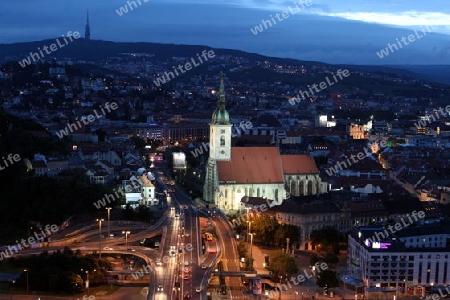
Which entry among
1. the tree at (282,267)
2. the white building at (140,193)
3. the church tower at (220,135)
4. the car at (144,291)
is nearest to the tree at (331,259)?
the tree at (282,267)

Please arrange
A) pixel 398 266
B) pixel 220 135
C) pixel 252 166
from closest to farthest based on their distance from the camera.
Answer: pixel 398 266 < pixel 252 166 < pixel 220 135

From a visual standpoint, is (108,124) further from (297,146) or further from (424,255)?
(424,255)

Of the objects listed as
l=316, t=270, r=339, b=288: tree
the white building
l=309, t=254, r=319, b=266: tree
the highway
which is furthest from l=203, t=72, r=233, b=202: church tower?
l=316, t=270, r=339, b=288: tree

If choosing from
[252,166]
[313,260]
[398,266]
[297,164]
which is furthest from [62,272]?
[297,164]

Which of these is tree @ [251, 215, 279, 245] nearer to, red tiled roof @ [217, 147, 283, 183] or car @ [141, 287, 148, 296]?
red tiled roof @ [217, 147, 283, 183]

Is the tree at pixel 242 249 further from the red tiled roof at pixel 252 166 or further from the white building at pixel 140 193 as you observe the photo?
the white building at pixel 140 193

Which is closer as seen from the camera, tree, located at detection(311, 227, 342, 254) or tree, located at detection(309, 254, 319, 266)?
tree, located at detection(309, 254, 319, 266)

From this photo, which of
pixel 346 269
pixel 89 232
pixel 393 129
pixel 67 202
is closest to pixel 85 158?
pixel 67 202

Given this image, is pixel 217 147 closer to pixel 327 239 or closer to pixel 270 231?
pixel 270 231
